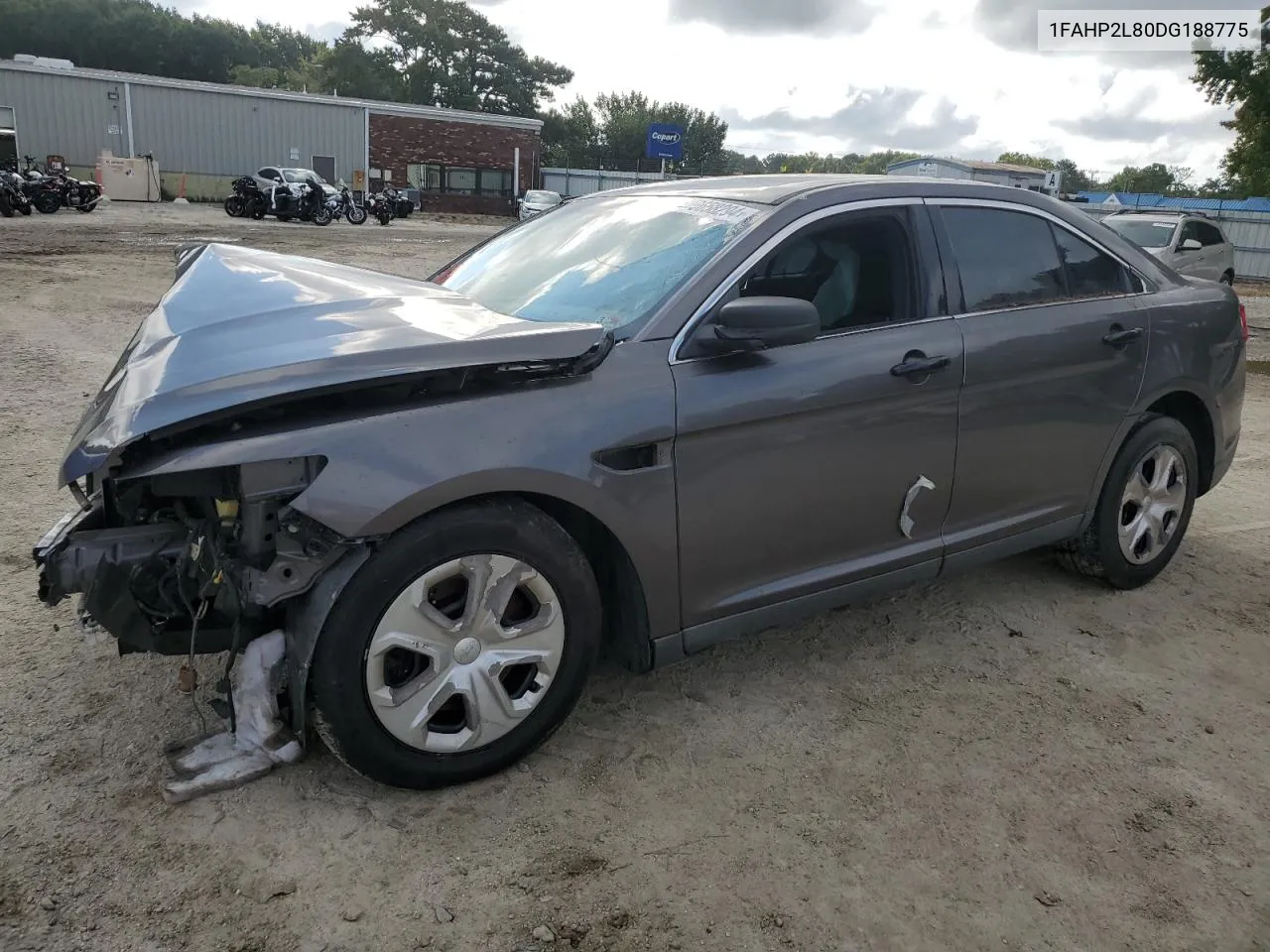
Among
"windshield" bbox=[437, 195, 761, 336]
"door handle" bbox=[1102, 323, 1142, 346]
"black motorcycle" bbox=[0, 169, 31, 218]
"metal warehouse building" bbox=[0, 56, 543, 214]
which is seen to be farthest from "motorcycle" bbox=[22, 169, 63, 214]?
"door handle" bbox=[1102, 323, 1142, 346]

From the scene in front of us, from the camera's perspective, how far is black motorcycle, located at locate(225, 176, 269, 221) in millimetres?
27312

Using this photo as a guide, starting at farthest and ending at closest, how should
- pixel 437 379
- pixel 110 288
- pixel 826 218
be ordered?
pixel 110 288 → pixel 826 218 → pixel 437 379

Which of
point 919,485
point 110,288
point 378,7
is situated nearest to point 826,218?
point 919,485

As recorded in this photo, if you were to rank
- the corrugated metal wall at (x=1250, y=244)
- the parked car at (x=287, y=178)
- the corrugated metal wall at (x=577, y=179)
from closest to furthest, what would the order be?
the parked car at (x=287, y=178)
the corrugated metal wall at (x=1250, y=244)
the corrugated metal wall at (x=577, y=179)

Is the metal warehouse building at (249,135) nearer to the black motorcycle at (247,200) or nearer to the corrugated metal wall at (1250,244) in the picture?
the black motorcycle at (247,200)

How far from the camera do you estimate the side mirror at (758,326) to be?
2.71m

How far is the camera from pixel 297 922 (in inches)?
85.4

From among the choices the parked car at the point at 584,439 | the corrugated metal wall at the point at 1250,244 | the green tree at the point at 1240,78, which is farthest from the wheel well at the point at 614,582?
the corrugated metal wall at the point at 1250,244

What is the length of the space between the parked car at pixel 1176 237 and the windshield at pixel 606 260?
490 inches

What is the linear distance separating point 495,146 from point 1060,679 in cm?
4651

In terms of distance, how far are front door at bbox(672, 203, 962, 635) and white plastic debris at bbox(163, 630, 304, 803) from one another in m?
1.18

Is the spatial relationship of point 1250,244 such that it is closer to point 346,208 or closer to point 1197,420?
point 346,208

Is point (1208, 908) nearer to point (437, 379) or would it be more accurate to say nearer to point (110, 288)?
point (437, 379)

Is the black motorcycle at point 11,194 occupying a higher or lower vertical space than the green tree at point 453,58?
lower
